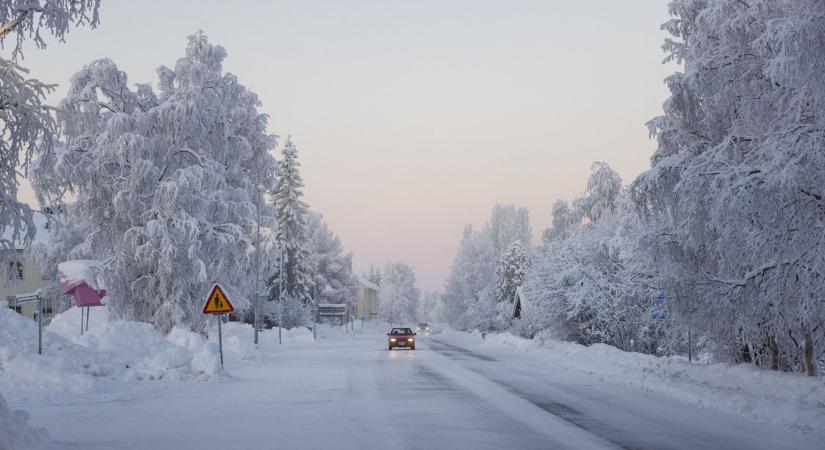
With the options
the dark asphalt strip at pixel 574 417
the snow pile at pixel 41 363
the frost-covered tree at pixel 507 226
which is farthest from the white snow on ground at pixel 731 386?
the frost-covered tree at pixel 507 226

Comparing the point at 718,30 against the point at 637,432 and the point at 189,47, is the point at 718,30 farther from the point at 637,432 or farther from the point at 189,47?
the point at 189,47

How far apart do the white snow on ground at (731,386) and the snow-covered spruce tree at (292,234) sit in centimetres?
4761

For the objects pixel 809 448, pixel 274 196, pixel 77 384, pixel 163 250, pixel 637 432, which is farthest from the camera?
pixel 274 196

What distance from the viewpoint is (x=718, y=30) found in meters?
16.9

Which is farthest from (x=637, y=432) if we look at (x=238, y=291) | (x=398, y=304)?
(x=398, y=304)

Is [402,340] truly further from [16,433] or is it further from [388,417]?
[16,433]

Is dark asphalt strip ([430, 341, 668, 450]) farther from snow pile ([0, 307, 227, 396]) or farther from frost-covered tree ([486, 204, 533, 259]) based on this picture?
frost-covered tree ([486, 204, 533, 259])

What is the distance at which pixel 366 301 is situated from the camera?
16225 cm

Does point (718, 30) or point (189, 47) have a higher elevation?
point (189, 47)

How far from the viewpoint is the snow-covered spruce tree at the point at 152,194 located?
29.8m

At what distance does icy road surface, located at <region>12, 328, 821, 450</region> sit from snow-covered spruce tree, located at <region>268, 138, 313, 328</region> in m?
52.6

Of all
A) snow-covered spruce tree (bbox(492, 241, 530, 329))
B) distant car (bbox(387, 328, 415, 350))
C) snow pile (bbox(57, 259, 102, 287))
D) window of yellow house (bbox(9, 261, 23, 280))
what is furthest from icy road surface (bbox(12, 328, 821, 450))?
snow-covered spruce tree (bbox(492, 241, 530, 329))

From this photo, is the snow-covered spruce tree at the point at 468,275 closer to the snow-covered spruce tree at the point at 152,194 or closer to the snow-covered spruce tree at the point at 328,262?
the snow-covered spruce tree at the point at 328,262

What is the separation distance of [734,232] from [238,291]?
26.2 metres
